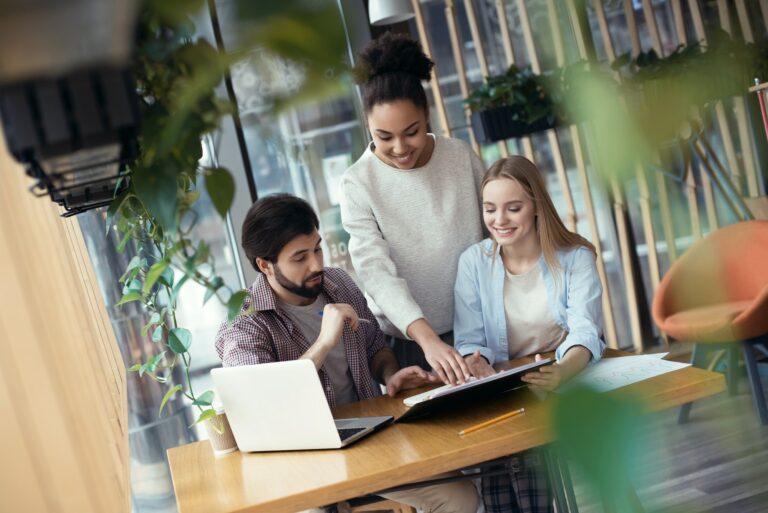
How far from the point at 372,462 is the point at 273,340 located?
0.70 metres

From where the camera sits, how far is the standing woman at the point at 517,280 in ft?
7.85

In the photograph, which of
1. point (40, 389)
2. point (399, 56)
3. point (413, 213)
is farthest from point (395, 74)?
point (40, 389)

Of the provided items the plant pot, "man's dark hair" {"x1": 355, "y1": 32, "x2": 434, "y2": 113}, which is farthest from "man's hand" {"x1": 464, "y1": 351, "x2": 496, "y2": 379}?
the plant pot

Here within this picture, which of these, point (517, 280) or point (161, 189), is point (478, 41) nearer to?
point (517, 280)

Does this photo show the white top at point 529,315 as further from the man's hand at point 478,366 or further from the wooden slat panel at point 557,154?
the wooden slat panel at point 557,154

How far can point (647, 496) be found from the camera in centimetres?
22

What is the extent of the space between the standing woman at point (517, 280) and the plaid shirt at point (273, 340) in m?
0.28

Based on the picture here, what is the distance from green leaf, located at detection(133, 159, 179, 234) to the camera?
0.38 m

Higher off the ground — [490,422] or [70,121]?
[70,121]

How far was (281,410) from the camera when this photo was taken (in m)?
1.90

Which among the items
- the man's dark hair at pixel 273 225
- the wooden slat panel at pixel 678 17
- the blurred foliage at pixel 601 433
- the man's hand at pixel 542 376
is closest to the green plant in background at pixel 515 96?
the wooden slat panel at pixel 678 17

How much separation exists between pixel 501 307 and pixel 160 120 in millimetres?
2153

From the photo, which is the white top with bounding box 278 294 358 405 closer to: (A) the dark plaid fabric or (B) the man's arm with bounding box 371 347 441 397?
(B) the man's arm with bounding box 371 347 441 397

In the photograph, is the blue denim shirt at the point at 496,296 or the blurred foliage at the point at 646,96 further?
the blue denim shirt at the point at 496,296
